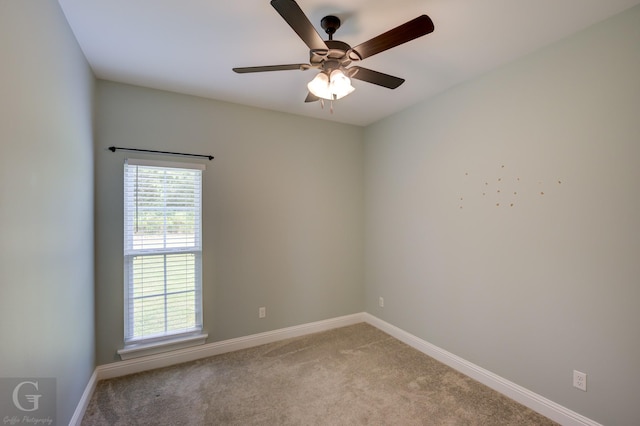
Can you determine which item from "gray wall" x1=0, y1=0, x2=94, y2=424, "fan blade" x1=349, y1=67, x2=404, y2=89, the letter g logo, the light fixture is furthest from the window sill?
"fan blade" x1=349, y1=67, x2=404, y2=89

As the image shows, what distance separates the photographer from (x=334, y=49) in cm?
166

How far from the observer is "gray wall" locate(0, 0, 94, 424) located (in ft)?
3.85

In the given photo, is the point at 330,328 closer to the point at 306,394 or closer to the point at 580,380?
the point at 306,394

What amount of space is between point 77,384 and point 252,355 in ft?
4.65

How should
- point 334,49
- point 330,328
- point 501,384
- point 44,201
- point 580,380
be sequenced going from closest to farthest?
point 44,201 → point 334,49 → point 580,380 → point 501,384 → point 330,328

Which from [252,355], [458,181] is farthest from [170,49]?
[252,355]

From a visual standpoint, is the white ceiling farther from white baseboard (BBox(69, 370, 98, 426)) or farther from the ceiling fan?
white baseboard (BBox(69, 370, 98, 426))

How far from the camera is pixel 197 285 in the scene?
2893 millimetres

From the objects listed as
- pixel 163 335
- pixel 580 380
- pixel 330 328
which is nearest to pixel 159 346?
pixel 163 335

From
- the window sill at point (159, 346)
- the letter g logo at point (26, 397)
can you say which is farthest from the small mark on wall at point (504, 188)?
the letter g logo at point (26, 397)

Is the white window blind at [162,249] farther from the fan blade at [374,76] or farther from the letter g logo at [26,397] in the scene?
the fan blade at [374,76]

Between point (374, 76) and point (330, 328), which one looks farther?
point (330, 328)

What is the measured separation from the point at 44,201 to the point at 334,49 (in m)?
1.77

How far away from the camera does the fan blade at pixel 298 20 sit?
1274 millimetres
